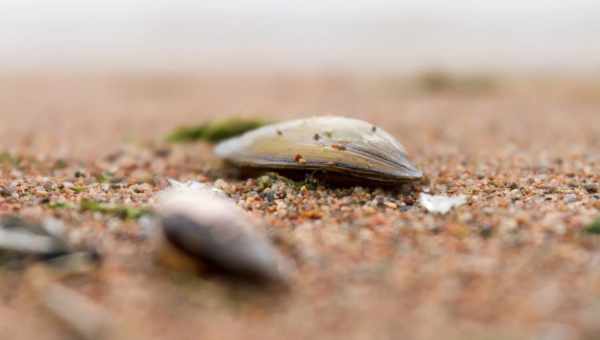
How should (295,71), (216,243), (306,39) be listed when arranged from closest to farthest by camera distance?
(216,243) < (295,71) < (306,39)

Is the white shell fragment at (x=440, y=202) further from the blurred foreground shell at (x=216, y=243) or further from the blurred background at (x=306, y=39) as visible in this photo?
the blurred background at (x=306, y=39)

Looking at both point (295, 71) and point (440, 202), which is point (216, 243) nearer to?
point (440, 202)

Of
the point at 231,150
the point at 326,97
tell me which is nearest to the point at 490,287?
the point at 231,150

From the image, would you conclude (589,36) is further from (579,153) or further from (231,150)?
(231,150)

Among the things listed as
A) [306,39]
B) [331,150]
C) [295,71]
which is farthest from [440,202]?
[306,39]

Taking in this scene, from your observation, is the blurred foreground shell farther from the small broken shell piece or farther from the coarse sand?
the small broken shell piece

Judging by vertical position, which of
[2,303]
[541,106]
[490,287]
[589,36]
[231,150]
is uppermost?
[589,36]

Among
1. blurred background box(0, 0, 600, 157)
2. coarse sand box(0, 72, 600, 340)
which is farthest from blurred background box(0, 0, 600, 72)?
coarse sand box(0, 72, 600, 340)
